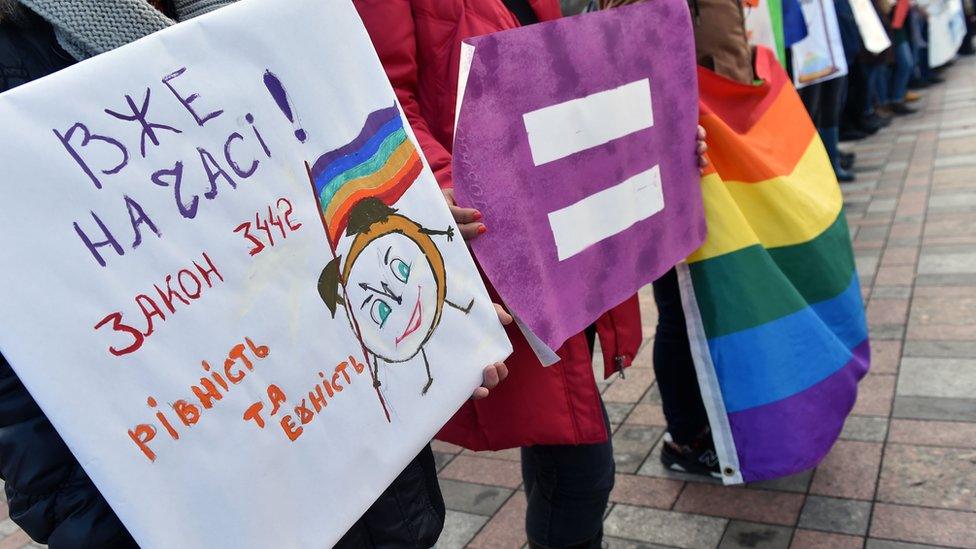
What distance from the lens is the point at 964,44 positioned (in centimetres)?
1265

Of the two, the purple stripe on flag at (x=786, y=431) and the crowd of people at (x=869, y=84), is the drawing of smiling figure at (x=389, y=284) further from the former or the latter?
the crowd of people at (x=869, y=84)

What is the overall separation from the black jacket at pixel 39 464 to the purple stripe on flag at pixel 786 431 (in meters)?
1.59

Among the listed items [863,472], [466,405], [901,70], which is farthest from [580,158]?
[901,70]

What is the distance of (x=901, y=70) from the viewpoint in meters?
8.67

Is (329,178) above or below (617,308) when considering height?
above

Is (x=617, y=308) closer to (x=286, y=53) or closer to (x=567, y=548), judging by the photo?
(x=567, y=548)

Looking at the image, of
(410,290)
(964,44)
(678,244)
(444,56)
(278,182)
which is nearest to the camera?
(278,182)

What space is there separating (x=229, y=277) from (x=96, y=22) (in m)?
0.35

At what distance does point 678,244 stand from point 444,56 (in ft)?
2.49

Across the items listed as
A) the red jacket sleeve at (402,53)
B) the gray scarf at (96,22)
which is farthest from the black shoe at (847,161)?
the gray scarf at (96,22)

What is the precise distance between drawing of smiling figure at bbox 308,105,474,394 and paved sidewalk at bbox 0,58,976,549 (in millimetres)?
1462

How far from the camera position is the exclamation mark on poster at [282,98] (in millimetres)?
1129

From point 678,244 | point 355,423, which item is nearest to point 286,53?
point 355,423

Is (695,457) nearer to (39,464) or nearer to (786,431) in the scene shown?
(786,431)
